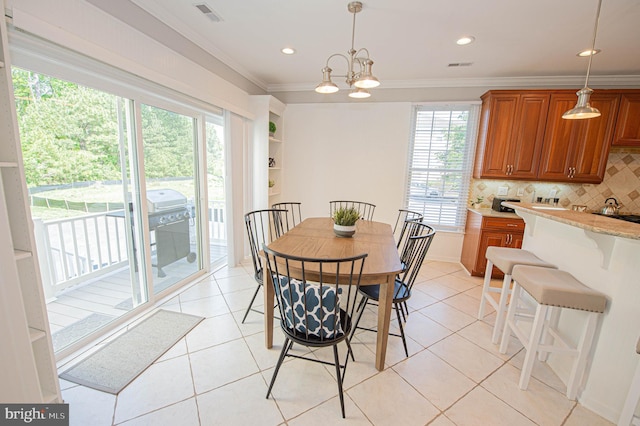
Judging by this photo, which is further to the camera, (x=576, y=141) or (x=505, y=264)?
(x=576, y=141)

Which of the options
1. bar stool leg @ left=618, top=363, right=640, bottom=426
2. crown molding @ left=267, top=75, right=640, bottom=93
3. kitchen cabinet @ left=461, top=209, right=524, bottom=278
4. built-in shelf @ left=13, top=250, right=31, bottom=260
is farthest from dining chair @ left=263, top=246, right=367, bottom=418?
Answer: crown molding @ left=267, top=75, right=640, bottom=93

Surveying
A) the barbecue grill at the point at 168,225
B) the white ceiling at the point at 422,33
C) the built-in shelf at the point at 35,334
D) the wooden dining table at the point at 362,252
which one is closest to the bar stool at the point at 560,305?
the wooden dining table at the point at 362,252

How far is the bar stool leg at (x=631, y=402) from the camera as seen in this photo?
55.8 inches

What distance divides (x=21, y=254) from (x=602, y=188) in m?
5.81

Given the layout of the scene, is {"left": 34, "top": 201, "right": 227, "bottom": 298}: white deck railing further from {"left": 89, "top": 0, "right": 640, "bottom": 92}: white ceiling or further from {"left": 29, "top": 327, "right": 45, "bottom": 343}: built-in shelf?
{"left": 89, "top": 0, "right": 640, "bottom": 92}: white ceiling

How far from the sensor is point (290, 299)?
4.84 ft

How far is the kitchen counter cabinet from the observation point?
1.49m

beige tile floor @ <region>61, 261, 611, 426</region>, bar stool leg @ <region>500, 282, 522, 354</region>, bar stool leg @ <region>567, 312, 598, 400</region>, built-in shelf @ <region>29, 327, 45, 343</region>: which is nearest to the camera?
built-in shelf @ <region>29, 327, 45, 343</region>

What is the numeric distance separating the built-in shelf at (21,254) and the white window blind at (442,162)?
406cm

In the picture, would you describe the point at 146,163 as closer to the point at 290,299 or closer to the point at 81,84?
the point at 81,84

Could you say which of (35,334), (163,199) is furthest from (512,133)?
(35,334)

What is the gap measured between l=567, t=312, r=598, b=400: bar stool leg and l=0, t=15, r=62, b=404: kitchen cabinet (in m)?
3.08

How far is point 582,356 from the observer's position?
1673 mm

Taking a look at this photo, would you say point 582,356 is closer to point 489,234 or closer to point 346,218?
point 346,218
